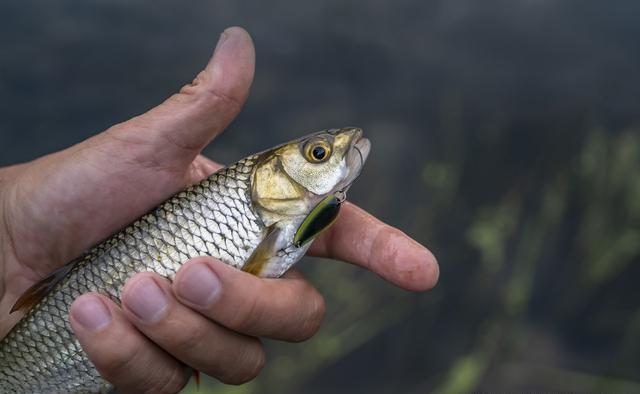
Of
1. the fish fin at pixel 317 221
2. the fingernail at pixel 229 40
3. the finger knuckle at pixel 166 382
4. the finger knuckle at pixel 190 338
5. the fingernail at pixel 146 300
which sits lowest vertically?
the finger knuckle at pixel 166 382

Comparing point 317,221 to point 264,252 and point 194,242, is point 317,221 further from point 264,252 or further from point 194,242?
point 194,242

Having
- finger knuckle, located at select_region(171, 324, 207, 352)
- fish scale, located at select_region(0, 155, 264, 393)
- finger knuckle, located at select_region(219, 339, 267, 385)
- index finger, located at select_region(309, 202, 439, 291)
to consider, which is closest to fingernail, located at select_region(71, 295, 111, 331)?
fish scale, located at select_region(0, 155, 264, 393)

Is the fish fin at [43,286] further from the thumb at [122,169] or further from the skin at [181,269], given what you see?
the thumb at [122,169]

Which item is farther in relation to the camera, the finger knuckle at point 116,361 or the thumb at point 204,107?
the thumb at point 204,107

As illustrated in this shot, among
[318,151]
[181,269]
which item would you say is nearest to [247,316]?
[181,269]

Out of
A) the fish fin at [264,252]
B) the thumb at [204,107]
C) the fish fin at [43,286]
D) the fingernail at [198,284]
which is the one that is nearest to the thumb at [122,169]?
the thumb at [204,107]

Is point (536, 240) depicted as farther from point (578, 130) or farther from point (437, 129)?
point (437, 129)

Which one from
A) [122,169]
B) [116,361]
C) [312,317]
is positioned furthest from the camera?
[122,169]
